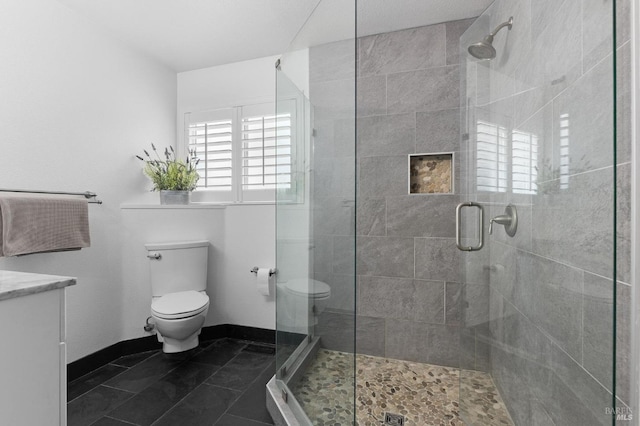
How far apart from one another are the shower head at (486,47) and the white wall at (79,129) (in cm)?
245

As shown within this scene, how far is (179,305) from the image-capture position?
2.08 m

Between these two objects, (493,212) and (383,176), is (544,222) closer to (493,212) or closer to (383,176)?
(493,212)

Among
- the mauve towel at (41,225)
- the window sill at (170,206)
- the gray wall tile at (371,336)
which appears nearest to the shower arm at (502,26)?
the gray wall tile at (371,336)

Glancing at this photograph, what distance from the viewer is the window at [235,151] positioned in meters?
2.62

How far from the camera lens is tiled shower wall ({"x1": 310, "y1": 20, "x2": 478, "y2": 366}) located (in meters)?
2.12

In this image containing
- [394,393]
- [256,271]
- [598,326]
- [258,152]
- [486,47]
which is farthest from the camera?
[258,152]

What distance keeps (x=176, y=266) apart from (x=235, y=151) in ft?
3.62

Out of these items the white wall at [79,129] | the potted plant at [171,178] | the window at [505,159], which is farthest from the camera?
the potted plant at [171,178]

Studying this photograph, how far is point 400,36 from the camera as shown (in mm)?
2230

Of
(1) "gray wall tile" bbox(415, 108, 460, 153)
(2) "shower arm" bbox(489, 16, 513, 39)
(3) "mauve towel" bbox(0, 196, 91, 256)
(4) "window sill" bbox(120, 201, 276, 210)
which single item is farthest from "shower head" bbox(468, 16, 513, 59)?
(3) "mauve towel" bbox(0, 196, 91, 256)

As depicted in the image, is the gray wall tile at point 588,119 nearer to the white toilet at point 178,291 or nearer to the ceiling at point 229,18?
the ceiling at point 229,18

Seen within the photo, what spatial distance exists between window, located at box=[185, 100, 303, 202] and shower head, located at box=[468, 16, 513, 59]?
5.05 feet

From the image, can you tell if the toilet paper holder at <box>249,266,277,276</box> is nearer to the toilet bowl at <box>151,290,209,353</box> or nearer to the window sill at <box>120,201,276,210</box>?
the toilet bowl at <box>151,290,209,353</box>

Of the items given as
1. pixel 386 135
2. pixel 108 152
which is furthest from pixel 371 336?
pixel 108 152
